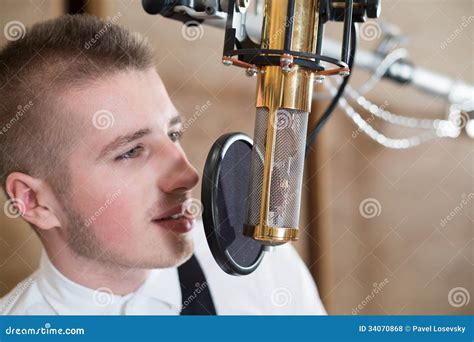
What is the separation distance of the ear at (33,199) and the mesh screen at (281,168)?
29 cm

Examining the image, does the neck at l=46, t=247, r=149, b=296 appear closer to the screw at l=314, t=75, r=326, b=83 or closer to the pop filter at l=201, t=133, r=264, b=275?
the pop filter at l=201, t=133, r=264, b=275

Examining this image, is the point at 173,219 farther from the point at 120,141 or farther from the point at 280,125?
the point at 280,125

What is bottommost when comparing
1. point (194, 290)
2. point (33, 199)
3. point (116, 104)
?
point (194, 290)

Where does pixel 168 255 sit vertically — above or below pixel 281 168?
below

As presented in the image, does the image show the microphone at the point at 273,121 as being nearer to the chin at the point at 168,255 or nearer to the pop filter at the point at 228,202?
the pop filter at the point at 228,202

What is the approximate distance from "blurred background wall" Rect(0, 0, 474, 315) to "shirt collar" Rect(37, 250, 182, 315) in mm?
196

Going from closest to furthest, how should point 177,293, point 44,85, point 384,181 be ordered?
point 44,85 < point 177,293 < point 384,181

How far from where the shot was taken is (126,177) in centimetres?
71

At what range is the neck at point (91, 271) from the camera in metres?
0.74

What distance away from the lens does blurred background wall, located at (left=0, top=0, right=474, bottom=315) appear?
3.02ft

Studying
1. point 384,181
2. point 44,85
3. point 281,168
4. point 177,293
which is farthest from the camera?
point 384,181

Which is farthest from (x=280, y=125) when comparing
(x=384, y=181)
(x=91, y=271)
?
(x=384, y=181)

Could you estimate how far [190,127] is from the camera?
2.79 ft

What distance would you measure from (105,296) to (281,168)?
0.36 meters
